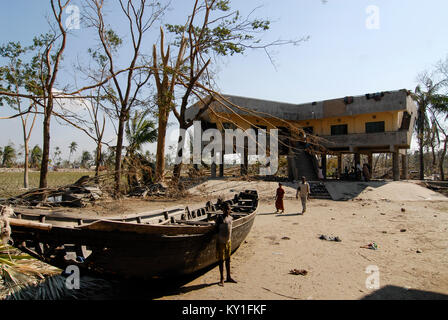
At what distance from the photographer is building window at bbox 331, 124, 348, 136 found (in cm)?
2218

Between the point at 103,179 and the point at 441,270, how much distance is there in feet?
40.6

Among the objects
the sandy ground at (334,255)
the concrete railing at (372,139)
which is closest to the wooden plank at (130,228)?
the sandy ground at (334,255)

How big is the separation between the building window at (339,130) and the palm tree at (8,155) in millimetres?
59896

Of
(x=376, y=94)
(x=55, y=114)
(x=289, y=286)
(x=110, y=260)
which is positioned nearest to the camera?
(x=110, y=260)

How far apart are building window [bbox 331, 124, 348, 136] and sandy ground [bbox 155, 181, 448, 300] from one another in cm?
1040

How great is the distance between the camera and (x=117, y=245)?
3891mm

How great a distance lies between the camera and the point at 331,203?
15.9 meters

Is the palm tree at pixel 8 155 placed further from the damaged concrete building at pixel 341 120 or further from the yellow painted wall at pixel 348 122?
the yellow painted wall at pixel 348 122

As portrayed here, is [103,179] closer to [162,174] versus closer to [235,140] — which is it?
[162,174]

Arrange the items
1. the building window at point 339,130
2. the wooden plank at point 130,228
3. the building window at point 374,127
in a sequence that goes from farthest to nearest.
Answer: the building window at point 339,130 → the building window at point 374,127 → the wooden plank at point 130,228

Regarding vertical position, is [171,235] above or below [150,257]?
above

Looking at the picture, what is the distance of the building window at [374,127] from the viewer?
2083 cm

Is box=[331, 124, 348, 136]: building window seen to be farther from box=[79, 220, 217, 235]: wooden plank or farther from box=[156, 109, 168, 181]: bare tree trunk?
box=[79, 220, 217, 235]: wooden plank
